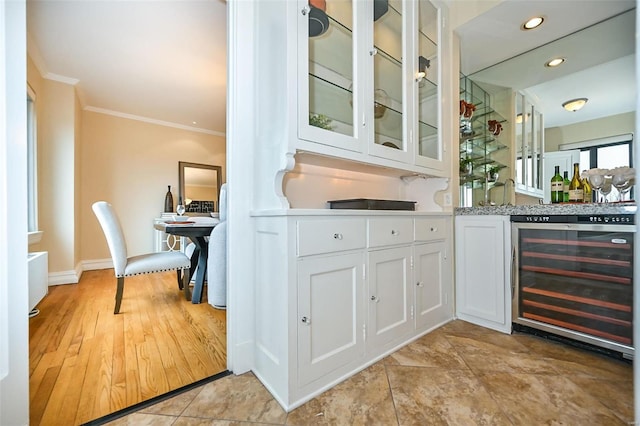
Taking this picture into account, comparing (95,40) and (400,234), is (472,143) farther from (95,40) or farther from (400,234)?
(95,40)

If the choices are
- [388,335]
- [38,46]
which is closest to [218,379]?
[388,335]

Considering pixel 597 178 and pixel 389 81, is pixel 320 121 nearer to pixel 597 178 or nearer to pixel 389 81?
pixel 389 81

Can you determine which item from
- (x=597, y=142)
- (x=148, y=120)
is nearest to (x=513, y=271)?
(x=597, y=142)

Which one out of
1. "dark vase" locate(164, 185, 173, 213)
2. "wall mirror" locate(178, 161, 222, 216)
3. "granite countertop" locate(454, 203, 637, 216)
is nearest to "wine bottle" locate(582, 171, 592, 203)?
"granite countertop" locate(454, 203, 637, 216)

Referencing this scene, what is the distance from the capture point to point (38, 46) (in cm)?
266

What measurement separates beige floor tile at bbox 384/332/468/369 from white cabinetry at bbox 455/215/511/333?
0.42 meters

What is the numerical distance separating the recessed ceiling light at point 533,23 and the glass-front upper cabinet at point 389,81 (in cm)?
99

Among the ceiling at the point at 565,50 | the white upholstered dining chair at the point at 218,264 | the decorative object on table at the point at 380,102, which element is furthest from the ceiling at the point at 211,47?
the white upholstered dining chair at the point at 218,264

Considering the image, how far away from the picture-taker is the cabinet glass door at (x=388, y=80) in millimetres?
1672

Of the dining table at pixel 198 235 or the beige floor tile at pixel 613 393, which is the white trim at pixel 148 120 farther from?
the beige floor tile at pixel 613 393

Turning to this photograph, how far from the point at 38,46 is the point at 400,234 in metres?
3.80

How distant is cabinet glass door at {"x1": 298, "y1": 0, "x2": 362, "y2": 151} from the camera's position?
4.35ft

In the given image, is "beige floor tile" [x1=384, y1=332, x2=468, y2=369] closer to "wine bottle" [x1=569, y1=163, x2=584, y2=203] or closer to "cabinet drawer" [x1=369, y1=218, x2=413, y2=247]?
"cabinet drawer" [x1=369, y1=218, x2=413, y2=247]

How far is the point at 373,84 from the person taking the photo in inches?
63.8
